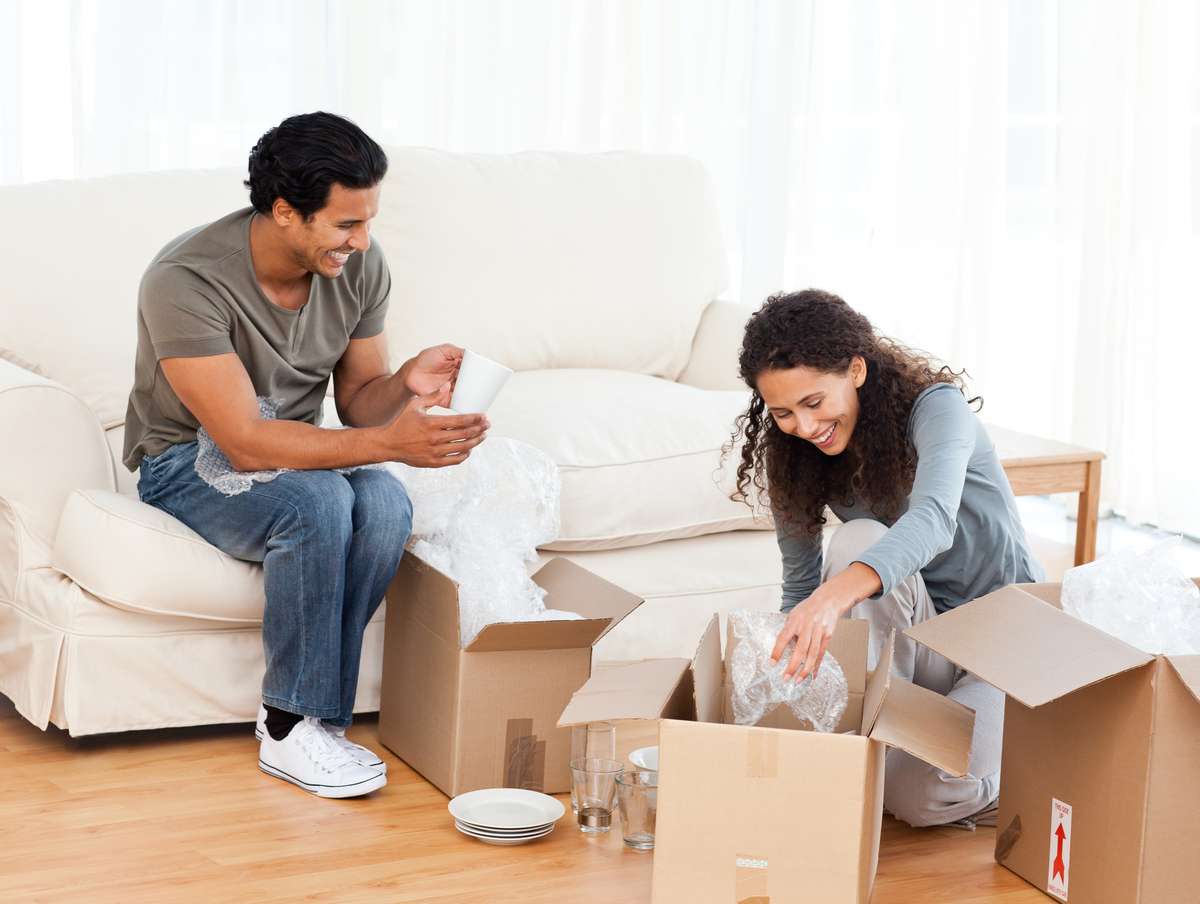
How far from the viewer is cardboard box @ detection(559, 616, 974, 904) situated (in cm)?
158

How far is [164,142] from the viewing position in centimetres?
344

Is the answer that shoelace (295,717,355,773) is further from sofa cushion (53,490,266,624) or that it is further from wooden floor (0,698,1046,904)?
sofa cushion (53,490,266,624)

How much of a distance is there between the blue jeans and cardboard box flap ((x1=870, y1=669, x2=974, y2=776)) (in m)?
0.77

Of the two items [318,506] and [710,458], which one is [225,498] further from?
[710,458]

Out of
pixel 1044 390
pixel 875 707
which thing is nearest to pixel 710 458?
pixel 875 707

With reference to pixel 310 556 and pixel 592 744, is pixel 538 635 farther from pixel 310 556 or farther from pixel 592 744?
pixel 310 556

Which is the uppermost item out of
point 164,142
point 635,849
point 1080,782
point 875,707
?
point 164,142

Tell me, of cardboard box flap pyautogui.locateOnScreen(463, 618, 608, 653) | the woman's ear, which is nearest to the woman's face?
the woman's ear

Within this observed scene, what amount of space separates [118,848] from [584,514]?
895mm

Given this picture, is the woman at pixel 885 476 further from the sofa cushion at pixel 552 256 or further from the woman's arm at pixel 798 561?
the sofa cushion at pixel 552 256

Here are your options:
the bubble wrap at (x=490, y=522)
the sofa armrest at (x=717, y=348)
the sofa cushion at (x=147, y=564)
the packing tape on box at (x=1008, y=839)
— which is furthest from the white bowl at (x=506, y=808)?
the sofa armrest at (x=717, y=348)

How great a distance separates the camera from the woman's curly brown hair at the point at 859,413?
6.26 ft

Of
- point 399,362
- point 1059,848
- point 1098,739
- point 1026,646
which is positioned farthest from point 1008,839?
point 399,362

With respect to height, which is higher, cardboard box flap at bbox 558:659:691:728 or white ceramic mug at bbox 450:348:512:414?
white ceramic mug at bbox 450:348:512:414
